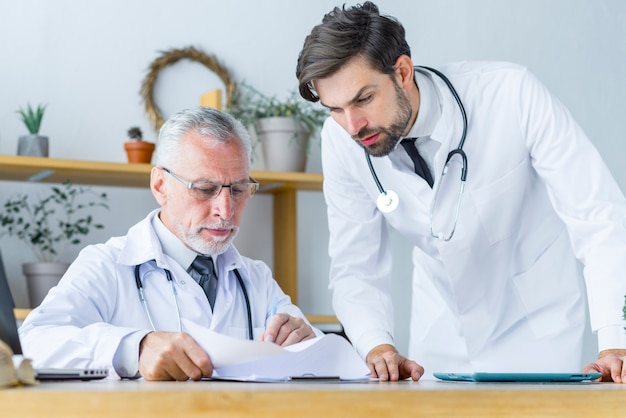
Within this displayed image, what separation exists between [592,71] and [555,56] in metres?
0.18

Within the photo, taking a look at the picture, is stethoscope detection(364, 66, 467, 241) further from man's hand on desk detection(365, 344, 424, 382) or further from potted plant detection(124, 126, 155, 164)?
potted plant detection(124, 126, 155, 164)

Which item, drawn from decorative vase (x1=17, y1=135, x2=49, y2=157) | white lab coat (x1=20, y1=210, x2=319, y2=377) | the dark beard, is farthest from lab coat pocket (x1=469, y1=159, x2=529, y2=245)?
decorative vase (x1=17, y1=135, x2=49, y2=157)

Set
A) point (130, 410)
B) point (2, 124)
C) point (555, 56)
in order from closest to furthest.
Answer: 1. point (130, 410)
2. point (2, 124)
3. point (555, 56)

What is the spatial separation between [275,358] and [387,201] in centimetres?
87

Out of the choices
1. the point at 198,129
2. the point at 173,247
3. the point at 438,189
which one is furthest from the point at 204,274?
the point at 438,189

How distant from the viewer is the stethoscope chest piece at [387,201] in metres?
2.04

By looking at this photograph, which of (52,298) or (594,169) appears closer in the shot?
(52,298)

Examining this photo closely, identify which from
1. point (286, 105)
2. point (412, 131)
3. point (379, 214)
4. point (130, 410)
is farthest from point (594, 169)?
point (286, 105)

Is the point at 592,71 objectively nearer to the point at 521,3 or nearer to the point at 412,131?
the point at 521,3

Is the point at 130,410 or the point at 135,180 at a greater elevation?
the point at 130,410

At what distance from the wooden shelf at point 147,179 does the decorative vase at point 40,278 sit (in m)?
0.31

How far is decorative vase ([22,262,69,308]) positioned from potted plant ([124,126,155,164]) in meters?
0.45

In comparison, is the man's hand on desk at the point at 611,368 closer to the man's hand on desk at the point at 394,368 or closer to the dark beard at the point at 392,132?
the man's hand on desk at the point at 394,368

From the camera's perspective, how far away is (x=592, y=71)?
389cm
